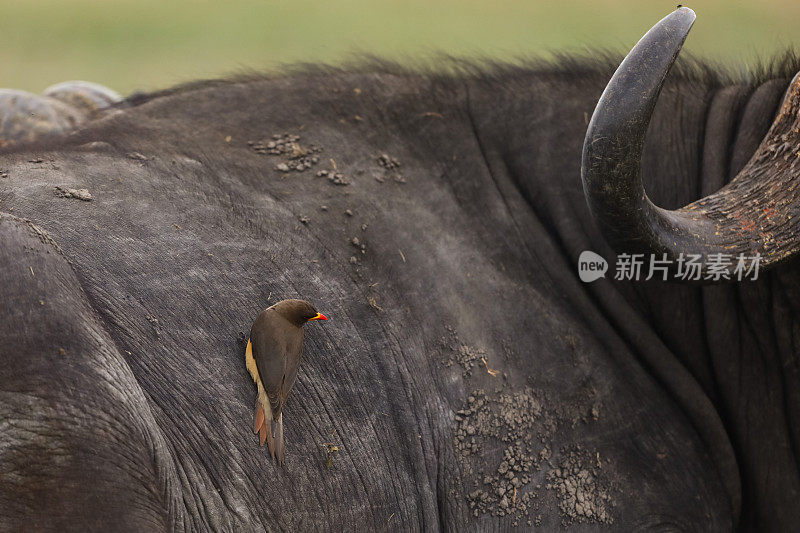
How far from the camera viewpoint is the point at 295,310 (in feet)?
10.0

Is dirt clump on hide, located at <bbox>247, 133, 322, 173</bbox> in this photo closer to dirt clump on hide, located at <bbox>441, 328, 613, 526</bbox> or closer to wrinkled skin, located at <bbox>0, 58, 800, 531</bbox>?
wrinkled skin, located at <bbox>0, 58, 800, 531</bbox>

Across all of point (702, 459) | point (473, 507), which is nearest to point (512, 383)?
point (473, 507)

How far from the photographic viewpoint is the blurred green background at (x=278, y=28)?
14.8 metres

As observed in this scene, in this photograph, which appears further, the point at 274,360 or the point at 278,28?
the point at 278,28

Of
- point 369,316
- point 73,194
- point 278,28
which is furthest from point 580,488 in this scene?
point 278,28

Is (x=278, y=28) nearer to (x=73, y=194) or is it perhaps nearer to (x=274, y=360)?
(x=73, y=194)

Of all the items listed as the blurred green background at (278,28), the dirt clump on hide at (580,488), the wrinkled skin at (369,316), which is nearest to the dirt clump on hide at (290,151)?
the wrinkled skin at (369,316)

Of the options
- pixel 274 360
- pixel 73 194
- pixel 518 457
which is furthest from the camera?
pixel 518 457

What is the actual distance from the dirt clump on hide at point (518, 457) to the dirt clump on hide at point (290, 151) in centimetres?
101

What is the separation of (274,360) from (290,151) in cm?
123

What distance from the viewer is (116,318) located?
2877 millimetres

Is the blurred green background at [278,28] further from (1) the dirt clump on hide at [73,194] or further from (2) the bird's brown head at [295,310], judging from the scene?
(2) the bird's brown head at [295,310]

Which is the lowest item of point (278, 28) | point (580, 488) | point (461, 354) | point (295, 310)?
point (278, 28)

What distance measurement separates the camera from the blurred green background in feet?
48.5
